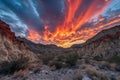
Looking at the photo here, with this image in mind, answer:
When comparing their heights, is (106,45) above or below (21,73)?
above

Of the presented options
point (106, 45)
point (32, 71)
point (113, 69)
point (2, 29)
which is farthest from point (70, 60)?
point (106, 45)

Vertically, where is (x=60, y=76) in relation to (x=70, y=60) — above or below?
below

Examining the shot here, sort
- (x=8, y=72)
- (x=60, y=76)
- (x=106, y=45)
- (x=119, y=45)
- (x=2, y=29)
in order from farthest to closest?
(x=106, y=45), (x=119, y=45), (x=2, y=29), (x=8, y=72), (x=60, y=76)

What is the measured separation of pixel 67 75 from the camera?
41.7 ft

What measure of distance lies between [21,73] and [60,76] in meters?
2.28

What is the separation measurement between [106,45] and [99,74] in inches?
2232

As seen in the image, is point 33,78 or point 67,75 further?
point 67,75

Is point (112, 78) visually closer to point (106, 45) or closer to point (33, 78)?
point (33, 78)

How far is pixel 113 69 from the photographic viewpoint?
16203 mm

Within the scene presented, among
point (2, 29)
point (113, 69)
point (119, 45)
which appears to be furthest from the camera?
point (119, 45)

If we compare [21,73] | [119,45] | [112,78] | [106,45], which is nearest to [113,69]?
[112,78]

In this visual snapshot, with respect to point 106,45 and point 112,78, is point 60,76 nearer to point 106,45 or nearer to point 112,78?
point 112,78

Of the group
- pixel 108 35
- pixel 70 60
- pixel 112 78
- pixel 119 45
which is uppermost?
pixel 108 35

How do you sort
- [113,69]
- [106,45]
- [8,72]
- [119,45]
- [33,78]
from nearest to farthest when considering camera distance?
1. [33,78]
2. [8,72]
3. [113,69]
4. [119,45]
5. [106,45]
